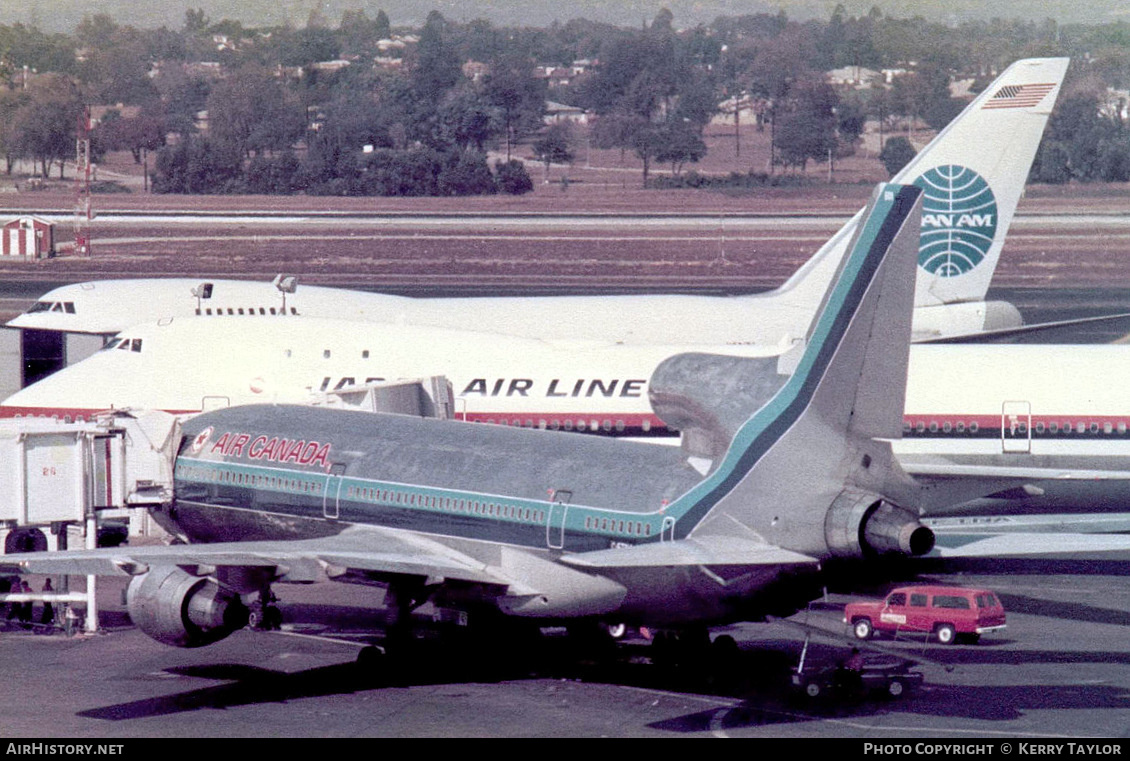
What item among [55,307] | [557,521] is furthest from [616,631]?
[55,307]

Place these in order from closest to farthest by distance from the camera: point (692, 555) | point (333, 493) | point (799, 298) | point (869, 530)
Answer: point (692, 555)
point (869, 530)
point (333, 493)
point (799, 298)

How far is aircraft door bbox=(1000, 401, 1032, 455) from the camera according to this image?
35.0 metres

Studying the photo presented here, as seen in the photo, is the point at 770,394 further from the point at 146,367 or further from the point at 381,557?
the point at 146,367

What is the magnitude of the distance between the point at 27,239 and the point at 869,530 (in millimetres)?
89032

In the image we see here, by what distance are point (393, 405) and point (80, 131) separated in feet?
379

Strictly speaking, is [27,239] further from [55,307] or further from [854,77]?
[854,77]

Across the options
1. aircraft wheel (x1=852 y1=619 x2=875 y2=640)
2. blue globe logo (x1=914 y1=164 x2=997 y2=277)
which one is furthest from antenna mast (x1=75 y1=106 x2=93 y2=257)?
aircraft wheel (x1=852 y1=619 x2=875 y2=640)

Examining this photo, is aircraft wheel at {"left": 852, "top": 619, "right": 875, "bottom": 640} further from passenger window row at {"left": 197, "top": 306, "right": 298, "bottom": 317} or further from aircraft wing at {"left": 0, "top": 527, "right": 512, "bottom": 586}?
passenger window row at {"left": 197, "top": 306, "right": 298, "bottom": 317}

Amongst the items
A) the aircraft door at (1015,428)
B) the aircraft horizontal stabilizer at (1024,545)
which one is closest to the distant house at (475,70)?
the aircraft door at (1015,428)

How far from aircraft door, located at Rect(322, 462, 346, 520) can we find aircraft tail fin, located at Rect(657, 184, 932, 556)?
6.79m

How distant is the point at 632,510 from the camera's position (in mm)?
24453

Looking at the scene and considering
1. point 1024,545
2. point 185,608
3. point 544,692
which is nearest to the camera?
point 1024,545

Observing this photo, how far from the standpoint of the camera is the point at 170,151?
143625mm

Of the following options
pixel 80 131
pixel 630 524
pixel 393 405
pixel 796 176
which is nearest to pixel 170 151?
pixel 80 131
